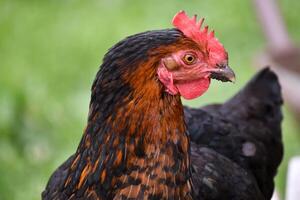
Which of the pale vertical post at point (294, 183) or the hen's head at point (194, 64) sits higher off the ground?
the hen's head at point (194, 64)

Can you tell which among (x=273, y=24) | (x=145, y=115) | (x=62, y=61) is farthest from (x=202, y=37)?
(x=62, y=61)

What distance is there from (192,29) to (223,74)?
0.58ft

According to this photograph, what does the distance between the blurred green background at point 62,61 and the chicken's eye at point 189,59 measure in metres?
2.32

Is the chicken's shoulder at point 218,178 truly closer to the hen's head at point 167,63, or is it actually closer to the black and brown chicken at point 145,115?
the black and brown chicken at point 145,115

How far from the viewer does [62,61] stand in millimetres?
6652

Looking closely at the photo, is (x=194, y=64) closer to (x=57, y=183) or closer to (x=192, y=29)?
(x=192, y=29)

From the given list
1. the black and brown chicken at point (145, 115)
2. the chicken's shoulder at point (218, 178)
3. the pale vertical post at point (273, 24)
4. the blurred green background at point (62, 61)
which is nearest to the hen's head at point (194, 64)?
the black and brown chicken at point (145, 115)

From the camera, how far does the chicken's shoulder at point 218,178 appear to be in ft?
9.31

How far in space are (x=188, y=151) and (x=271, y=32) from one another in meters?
3.49

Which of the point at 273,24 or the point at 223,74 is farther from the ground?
the point at 273,24

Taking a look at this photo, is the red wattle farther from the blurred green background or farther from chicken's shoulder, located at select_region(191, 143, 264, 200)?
the blurred green background

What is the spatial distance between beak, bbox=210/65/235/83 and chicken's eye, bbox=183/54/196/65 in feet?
0.26

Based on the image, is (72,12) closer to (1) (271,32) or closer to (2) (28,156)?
(1) (271,32)

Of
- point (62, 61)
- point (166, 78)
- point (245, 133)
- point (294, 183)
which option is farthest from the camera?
point (62, 61)
